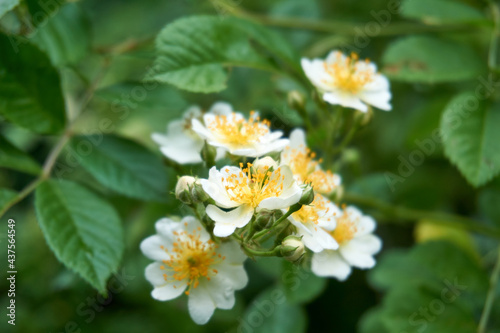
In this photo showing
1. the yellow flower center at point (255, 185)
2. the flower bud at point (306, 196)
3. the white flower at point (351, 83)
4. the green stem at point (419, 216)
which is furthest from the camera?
the green stem at point (419, 216)

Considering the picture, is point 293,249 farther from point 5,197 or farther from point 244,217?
point 5,197

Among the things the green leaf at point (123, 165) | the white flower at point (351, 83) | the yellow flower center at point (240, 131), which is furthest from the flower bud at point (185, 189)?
the white flower at point (351, 83)

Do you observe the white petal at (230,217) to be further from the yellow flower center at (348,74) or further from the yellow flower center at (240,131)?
the yellow flower center at (348,74)

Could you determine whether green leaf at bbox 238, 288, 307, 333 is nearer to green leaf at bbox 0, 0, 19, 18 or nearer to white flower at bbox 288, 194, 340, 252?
white flower at bbox 288, 194, 340, 252

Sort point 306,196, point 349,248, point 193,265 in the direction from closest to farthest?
point 306,196 < point 193,265 < point 349,248

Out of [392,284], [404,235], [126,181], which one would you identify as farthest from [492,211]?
[126,181]

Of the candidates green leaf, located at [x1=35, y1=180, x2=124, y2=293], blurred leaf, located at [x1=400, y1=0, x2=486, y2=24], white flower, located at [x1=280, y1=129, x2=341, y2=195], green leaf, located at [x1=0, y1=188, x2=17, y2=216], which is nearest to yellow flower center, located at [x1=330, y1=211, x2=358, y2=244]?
white flower, located at [x1=280, y1=129, x2=341, y2=195]

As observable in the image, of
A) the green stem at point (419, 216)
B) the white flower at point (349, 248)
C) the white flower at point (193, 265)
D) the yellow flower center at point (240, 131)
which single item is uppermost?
the yellow flower center at point (240, 131)

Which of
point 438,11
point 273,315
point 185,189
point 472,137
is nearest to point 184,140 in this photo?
point 185,189
